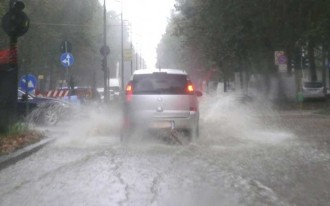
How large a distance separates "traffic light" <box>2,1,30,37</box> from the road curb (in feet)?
8.95

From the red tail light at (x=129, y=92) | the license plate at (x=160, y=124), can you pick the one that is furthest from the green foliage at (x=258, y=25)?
the license plate at (x=160, y=124)

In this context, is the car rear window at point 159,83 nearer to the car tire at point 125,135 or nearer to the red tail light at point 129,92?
the red tail light at point 129,92

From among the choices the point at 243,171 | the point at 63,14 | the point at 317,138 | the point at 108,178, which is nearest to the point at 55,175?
the point at 108,178

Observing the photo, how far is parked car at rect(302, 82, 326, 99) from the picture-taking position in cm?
4503

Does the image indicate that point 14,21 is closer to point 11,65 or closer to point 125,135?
point 11,65

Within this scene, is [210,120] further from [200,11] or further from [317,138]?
[200,11]

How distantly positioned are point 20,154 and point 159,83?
389 centimetres

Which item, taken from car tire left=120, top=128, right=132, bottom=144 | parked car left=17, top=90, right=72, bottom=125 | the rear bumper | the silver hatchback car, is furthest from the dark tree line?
car tire left=120, top=128, right=132, bottom=144

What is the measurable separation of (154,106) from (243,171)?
4714 mm

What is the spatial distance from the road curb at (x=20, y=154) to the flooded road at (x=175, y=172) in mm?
158

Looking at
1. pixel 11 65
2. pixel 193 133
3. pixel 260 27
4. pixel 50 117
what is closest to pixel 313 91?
pixel 260 27

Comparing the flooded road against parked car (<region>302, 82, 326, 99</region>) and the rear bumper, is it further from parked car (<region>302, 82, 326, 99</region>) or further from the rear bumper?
parked car (<region>302, 82, 326, 99</region>)

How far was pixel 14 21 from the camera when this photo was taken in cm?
1450

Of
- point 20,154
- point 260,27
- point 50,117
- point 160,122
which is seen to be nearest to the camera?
point 20,154
